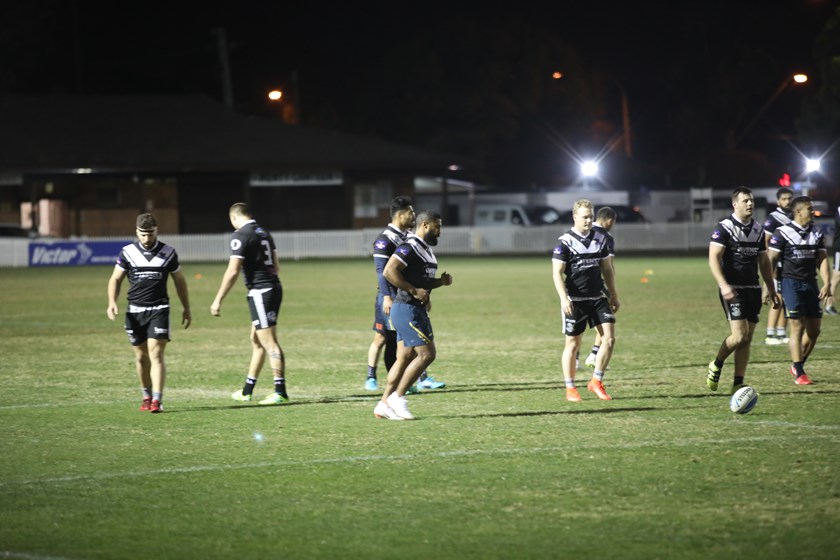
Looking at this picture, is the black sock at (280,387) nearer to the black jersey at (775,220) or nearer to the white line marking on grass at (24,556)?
the white line marking on grass at (24,556)

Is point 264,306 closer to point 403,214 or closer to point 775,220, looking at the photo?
point 403,214

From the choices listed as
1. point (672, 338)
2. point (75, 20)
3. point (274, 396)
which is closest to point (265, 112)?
point (75, 20)

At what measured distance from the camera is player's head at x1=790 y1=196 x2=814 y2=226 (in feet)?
45.4

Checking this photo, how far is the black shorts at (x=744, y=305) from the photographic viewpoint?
40.0 ft

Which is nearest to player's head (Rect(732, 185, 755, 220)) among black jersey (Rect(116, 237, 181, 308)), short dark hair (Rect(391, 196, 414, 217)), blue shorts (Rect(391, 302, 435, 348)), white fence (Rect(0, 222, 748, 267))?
short dark hair (Rect(391, 196, 414, 217))

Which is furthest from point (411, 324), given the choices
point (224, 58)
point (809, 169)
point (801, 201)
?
point (224, 58)

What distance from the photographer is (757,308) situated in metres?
12.3

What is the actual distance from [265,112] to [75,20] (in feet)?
37.8

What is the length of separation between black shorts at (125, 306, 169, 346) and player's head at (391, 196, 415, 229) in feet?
7.67

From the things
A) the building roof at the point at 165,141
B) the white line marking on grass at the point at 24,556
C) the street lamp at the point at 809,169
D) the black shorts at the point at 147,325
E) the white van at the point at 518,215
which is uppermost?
the building roof at the point at 165,141

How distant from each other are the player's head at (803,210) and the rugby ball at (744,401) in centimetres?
338

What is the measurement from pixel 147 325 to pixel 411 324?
2.58 meters

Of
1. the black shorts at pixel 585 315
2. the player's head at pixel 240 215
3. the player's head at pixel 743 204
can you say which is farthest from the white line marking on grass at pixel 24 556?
the player's head at pixel 743 204

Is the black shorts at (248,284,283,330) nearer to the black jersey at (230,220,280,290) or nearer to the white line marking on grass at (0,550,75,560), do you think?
the black jersey at (230,220,280,290)
